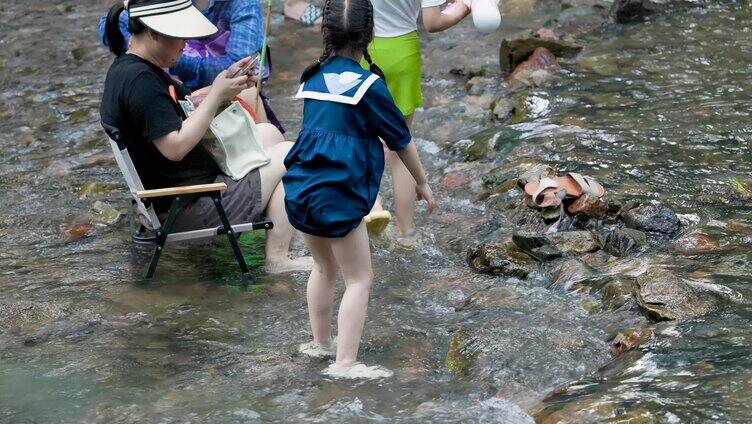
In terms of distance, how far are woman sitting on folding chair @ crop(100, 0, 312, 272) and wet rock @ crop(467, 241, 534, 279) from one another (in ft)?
2.97

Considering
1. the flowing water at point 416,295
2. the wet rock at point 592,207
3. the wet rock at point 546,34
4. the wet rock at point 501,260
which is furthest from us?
the wet rock at point 546,34

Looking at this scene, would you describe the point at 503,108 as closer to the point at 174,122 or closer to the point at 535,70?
the point at 535,70

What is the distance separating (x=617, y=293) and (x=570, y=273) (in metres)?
0.41

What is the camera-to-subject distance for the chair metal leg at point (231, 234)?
5172 mm

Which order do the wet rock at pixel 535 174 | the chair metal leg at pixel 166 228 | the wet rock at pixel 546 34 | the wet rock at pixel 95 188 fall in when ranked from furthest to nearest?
the wet rock at pixel 546 34 < the wet rock at pixel 95 188 < the wet rock at pixel 535 174 < the chair metal leg at pixel 166 228

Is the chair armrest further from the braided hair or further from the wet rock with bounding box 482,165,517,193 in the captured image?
the wet rock with bounding box 482,165,517,193

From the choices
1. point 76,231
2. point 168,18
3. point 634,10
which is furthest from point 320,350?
point 634,10

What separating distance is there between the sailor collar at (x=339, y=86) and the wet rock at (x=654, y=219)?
210 centimetres

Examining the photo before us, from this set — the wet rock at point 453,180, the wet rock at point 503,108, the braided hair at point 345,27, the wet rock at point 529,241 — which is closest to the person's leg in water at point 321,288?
the braided hair at point 345,27

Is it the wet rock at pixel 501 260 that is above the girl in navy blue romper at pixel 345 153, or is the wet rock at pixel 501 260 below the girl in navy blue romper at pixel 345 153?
below

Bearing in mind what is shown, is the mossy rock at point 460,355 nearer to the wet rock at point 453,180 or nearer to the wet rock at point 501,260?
the wet rock at point 501,260

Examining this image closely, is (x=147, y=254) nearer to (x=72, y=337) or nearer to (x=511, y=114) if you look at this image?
(x=72, y=337)

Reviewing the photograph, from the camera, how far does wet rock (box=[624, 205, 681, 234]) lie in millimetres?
5477

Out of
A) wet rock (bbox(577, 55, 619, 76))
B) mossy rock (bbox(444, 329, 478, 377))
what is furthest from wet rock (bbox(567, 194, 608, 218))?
wet rock (bbox(577, 55, 619, 76))
